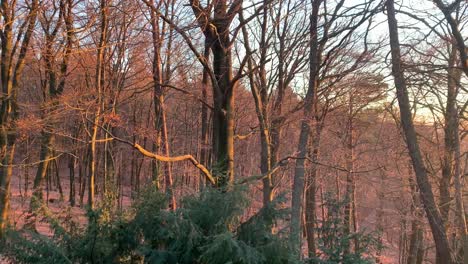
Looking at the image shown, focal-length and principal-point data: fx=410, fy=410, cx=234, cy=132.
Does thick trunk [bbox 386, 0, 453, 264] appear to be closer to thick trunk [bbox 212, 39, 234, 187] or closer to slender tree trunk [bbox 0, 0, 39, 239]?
thick trunk [bbox 212, 39, 234, 187]

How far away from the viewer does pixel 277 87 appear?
1524 centimetres

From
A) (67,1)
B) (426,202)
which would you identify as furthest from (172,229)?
(67,1)

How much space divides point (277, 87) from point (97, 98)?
6.61m

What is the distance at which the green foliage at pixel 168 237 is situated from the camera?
10.2 ft

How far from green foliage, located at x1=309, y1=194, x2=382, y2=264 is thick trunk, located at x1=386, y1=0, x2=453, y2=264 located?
3976mm

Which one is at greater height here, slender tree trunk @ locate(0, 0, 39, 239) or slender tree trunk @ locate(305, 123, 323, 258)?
slender tree trunk @ locate(0, 0, 39, 239)

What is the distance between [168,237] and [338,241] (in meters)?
1.48

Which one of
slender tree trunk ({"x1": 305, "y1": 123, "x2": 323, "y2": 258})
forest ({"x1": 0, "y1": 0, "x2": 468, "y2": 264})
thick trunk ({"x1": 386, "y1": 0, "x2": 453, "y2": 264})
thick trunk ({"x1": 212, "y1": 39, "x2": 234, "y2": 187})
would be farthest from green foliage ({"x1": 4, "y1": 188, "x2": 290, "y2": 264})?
slender tree trunk ({"x1": 305, "y1": 123, "x2": 323, "y2": 258})

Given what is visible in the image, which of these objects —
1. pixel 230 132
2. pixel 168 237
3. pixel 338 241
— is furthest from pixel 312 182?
pixel 168 237

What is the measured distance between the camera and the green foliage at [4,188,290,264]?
309 cm

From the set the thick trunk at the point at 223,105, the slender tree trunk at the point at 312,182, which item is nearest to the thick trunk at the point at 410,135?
the thick trunk at the point at 223,105

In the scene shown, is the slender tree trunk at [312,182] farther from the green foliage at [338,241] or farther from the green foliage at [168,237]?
the green foliage at [168,237]

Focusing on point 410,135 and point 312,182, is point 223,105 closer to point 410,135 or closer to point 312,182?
point 410,135

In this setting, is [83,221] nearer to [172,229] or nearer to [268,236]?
[172,229]
